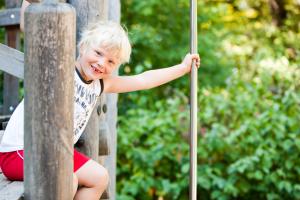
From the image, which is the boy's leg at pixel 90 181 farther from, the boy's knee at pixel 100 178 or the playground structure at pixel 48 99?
the playground structure at pixel 48 99

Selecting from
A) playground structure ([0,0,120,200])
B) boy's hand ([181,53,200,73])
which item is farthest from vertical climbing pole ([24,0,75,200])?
boy's hand ([181,53,200,73])

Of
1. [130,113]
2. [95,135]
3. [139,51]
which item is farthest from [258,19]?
[95,135]

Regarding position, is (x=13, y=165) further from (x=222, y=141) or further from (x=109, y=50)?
(x=222, y=141)

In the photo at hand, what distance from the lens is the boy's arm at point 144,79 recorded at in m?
3.08

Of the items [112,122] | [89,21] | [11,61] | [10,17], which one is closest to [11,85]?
[10,17]

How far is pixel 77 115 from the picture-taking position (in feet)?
9.45

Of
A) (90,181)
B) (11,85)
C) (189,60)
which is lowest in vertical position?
(90,181)

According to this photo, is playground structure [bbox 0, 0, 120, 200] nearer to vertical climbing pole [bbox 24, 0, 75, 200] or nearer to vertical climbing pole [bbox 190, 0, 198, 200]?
vertical climbing pole [bbox 24, 0, 75, 200]

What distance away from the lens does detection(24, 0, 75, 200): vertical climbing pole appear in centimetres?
218

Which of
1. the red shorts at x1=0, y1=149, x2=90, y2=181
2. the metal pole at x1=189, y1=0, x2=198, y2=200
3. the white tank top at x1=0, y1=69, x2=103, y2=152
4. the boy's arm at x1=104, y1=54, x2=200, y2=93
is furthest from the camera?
the boy's arm at x1=104, y1=54, x2=200, y2=93

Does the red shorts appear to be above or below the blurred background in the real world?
above

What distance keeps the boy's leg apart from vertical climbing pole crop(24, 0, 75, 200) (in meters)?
0.57

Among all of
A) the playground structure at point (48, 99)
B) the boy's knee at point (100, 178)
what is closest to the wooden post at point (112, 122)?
the boy's knee at point (100, 178)

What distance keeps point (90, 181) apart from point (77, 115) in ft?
0.94
